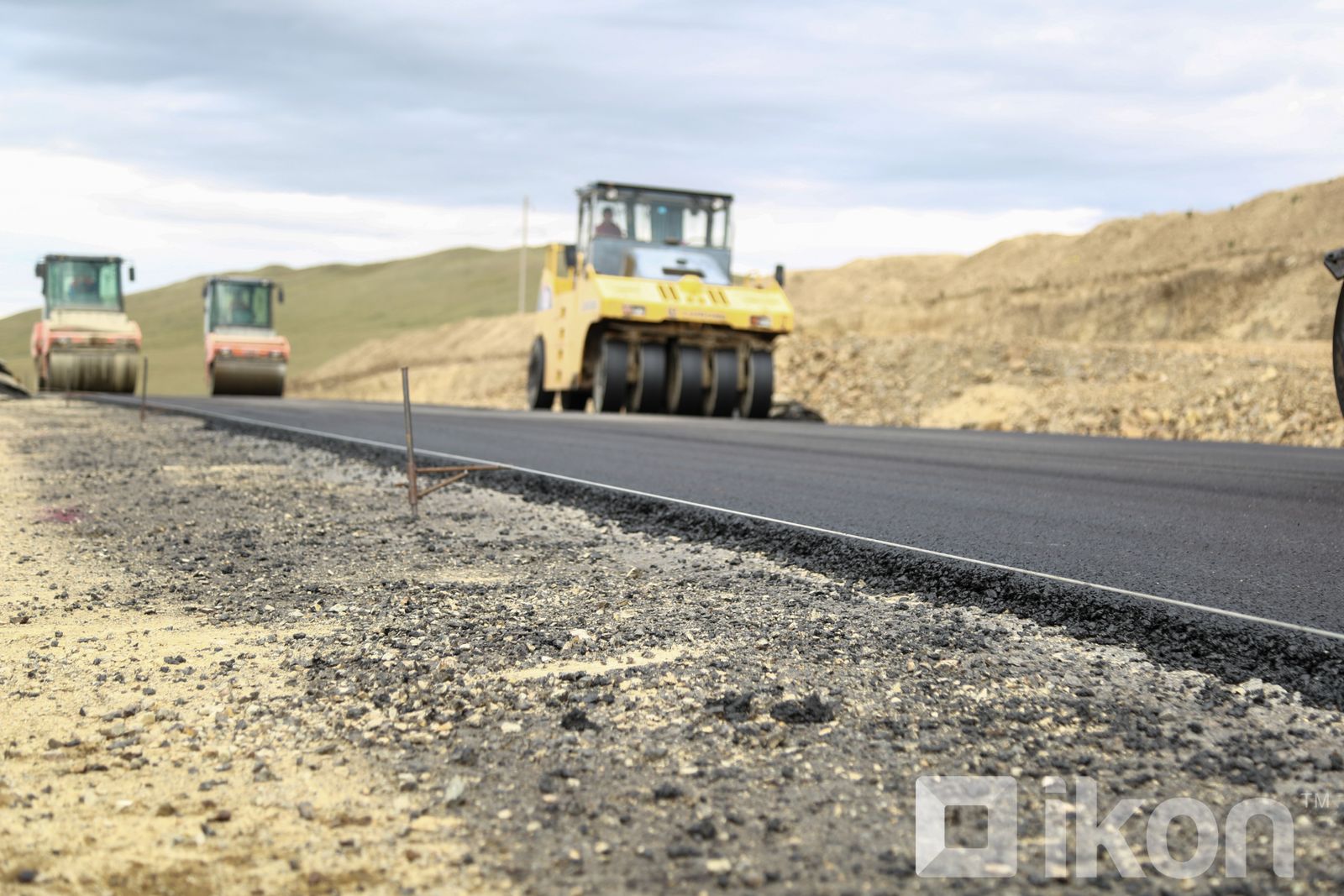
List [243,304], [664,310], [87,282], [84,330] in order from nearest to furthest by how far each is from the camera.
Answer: [664,310] → [84,330] → [87,282] → [243,304]

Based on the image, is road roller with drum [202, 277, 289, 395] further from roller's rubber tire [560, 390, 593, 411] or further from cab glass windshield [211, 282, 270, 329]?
roller's rubber tire [560, 390, 593, 411]

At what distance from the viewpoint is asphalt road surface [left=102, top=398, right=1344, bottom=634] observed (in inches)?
222

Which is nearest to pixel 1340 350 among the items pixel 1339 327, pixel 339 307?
pixel 1339 327

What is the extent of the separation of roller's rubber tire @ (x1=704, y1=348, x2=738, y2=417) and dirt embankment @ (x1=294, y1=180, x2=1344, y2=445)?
414 cm

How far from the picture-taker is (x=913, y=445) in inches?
537

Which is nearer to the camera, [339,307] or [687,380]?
[687,380]

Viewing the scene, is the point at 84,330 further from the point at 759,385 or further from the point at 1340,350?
the point at 1340,350

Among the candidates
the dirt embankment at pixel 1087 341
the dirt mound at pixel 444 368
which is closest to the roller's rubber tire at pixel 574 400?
the dirt embankment at pixel 1087 341

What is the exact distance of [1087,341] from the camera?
114 feet

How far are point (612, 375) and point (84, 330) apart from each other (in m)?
18.5

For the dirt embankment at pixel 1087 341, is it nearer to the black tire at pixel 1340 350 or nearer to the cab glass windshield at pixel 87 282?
the black tire at pixel 1340 350

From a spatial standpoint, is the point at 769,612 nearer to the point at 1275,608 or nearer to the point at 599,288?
the point at 1275,608

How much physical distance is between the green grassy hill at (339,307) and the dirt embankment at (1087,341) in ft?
106

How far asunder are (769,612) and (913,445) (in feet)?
29.3
